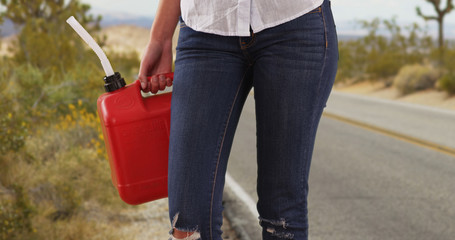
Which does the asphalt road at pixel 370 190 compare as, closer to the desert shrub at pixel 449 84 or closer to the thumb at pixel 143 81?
the thumb at pixel 143 81

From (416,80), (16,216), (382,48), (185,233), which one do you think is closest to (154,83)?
(185,233)

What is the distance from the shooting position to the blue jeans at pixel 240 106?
166 centimetres

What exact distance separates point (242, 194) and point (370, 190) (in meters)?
1.21

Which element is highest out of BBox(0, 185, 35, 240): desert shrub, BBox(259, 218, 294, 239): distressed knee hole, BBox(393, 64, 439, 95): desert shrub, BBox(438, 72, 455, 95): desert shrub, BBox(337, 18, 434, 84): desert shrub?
BBox(259, 218, 294, 239): distressed knee hole

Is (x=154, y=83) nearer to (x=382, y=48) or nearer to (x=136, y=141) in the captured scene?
(x=136, y=141)

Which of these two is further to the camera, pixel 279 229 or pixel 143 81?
pixel 143 81

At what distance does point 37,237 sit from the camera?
3520 mm

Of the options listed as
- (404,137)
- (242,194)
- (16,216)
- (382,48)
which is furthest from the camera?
(382,48)

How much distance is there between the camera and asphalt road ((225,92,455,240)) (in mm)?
4289

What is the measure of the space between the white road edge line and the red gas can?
2.87 metres

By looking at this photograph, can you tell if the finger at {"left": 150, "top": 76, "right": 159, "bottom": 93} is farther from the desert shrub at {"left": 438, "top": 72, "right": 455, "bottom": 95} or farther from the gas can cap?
the desert shrub at {"left": 438, "top": 72, "right": 455, "bottom": 95}

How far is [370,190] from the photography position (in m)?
5.41

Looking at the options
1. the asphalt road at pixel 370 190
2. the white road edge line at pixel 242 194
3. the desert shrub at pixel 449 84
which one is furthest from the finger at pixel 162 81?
the desert shrub at pixel 449 84

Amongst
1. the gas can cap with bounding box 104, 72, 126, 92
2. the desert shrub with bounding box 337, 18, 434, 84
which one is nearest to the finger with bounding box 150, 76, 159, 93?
the gas can cap with bounding box 104, 72, 126, 92
